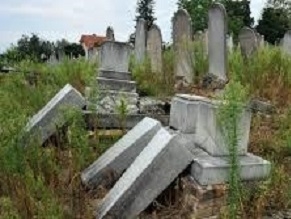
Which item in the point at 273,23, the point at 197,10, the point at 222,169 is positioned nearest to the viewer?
the point at 222,169

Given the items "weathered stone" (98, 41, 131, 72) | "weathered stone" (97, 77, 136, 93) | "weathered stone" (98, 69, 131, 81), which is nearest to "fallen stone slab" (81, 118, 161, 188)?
"weathered stone" (97, 77, 136, 93)

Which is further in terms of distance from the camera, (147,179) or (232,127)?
(147,179)

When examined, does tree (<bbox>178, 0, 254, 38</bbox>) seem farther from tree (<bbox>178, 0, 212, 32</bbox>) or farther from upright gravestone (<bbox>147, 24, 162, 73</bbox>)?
upright gravestone (<bbox>147, 24, 162, 73</bbox>)

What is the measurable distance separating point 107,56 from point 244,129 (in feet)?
12.2

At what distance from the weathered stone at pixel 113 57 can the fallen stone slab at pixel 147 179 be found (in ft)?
→ 11.5

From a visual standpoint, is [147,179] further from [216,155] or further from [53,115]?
[53,115]

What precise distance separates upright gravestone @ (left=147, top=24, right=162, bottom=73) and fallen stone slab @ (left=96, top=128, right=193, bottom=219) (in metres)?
5.09

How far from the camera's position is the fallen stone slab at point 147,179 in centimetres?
396

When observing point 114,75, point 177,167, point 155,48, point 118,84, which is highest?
point 155,48

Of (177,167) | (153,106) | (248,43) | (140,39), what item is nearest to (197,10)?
(140,39)

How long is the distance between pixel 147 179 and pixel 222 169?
52 cm

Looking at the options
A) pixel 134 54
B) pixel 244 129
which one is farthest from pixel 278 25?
pixel 244 129

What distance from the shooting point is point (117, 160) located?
4.62 m

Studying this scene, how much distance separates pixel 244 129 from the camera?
13.8 ft
